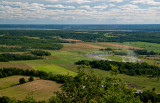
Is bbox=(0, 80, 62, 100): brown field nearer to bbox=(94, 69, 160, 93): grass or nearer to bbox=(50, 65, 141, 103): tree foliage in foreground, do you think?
bbox=(94, 69, 160, 93): grass

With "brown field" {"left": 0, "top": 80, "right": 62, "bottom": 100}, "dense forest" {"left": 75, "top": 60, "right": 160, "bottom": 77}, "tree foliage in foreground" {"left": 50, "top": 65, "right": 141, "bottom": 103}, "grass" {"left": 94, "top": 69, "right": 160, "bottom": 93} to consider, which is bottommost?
"grass" {"left": 94, "top": 69, "right": 160, "bottom": 93}

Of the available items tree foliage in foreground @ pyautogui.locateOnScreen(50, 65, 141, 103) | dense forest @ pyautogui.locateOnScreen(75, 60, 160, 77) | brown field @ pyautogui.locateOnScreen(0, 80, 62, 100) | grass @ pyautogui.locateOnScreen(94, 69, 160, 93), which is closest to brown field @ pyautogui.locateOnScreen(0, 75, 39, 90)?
brown field @ pyautogui.locateOnScreen(0, 80, 62, 100)

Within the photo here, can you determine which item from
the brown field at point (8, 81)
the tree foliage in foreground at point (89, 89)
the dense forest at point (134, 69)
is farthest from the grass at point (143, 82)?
the tree foliage in foreground at point (89, 89)

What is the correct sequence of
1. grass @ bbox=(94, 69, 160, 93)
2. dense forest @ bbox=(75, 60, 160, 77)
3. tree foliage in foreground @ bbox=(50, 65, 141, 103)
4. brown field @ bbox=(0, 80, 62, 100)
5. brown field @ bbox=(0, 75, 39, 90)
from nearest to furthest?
tree foliage in foreground @ bbox=(50, 65, 141, 103)
brown field @ bbox=(0, 80, 62, 100)
brown field @ bbox=(0, 75, 39, 90)
grass @ bbox=(94, 69, 160, 93)
dense forest @ bbox=(75, 60, 160, 77)

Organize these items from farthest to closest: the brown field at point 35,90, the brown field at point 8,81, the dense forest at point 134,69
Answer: the dense forest at point 134,69 < the brown field at point 8,81 < the brown field at point 35,90

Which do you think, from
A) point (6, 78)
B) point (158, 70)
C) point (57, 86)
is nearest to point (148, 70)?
point (158, 70)

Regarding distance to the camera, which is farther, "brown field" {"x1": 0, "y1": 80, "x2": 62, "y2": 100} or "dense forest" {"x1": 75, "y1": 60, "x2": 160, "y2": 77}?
"dense forest" {"x1": 75, "y1": 60, "x2": 160, "y2": 77}

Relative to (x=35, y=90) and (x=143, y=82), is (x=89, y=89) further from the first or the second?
(x=143, y=82)

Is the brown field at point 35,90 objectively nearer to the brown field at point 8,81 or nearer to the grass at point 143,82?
the brown field at point 8,81

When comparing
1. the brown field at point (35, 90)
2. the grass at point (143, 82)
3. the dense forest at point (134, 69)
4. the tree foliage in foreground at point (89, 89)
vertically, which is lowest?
the grass at point (143, 82)
